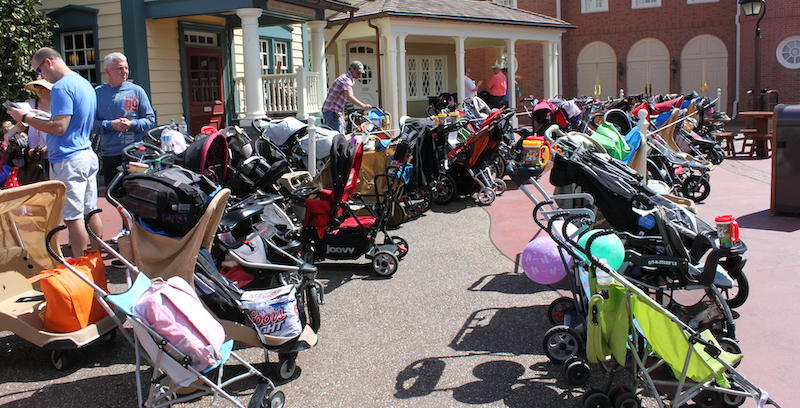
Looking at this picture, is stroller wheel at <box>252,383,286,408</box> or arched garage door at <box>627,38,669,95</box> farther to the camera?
arched garage door at <box>627,38,669,95</box>

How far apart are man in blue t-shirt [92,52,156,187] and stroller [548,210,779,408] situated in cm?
517

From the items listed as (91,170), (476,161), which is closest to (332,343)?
(91,170)

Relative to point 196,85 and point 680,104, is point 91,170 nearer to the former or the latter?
point 196,85

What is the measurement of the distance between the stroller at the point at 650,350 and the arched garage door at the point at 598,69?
2785 centimetres

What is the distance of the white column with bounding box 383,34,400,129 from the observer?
18297 millimetres

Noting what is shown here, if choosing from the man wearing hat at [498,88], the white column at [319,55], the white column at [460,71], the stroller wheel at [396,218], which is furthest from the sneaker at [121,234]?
the white column at [460,71]

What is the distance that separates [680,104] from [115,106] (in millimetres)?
9879

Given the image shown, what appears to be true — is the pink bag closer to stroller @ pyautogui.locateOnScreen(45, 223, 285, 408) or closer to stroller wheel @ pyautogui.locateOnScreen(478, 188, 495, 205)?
stroller @ pyautogui.locateOnScreen(45, 223, 285, 408)

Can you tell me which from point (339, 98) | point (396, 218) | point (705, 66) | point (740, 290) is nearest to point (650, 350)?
point (740, 290)

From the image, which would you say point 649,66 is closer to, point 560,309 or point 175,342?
point 560,309

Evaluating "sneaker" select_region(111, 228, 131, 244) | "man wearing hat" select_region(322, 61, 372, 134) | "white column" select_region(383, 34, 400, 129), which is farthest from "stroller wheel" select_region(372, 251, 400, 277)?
"white column" select_region(383, 34, 400, 129)

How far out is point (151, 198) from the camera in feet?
12.8

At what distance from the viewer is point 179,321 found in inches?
121

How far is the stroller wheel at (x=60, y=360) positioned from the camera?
411 centimetres
